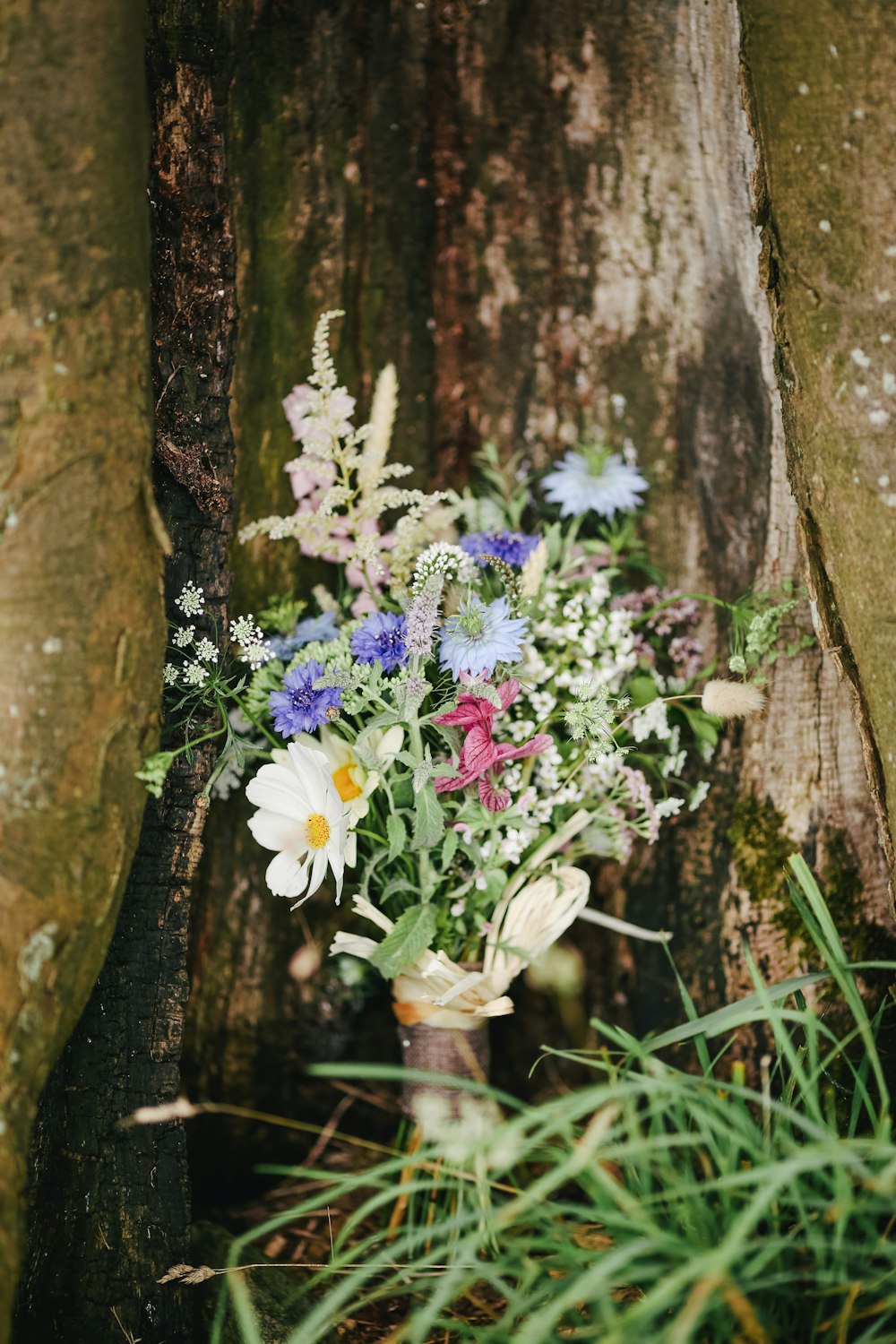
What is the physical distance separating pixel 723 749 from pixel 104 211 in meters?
1.23

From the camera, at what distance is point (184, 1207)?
131 centimetres

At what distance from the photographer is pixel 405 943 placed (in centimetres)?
126

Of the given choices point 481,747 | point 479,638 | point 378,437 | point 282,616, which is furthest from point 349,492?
point 481,747

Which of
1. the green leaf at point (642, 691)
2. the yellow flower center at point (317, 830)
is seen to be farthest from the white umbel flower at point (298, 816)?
the green leaf at point (642, 691)

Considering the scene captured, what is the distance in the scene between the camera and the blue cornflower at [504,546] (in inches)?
55.3

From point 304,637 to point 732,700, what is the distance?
24.7 inches

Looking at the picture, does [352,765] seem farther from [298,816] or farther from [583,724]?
[583,724]

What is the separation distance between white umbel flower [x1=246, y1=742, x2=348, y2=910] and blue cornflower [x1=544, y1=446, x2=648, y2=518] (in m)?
0.62

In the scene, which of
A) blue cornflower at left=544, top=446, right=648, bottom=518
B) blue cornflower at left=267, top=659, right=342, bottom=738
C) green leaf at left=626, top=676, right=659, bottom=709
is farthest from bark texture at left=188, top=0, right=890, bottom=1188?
blue cornflower at left=267, top=659, right=342, bottom=738

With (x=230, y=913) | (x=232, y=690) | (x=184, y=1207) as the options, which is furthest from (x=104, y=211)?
(x=184, y=1207)

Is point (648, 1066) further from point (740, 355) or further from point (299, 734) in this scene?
point (740, 355)

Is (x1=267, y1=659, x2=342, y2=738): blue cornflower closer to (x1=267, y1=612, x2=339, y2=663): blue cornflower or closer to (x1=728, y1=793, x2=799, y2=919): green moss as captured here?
(x1=267, y1=612, x2=339, y2=663): blue cornflower

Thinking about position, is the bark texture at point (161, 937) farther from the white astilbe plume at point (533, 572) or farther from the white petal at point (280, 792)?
the white astilbe plume at point (533, 572)

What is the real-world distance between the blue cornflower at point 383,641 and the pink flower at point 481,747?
0.10 m
